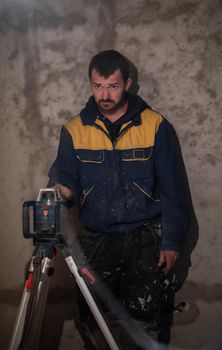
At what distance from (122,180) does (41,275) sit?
2.09ft

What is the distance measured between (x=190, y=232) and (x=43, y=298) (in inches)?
38.1

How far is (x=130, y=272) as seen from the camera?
6.24ft

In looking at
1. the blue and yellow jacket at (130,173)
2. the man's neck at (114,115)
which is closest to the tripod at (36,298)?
the blue and yellow jacket at (130,173)

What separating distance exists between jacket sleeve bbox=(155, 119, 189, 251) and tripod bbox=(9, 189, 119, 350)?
51 cm

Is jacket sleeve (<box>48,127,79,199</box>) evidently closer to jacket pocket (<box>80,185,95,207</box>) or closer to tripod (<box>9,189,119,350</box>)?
jacket pocket (<box>80,185,95,207</box>)

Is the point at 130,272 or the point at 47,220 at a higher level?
the point at 47,220

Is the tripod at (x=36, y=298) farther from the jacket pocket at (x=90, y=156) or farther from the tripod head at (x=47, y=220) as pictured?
the jacket pocket at (x=90, y=156)

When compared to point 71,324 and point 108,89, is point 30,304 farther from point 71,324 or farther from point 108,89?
point 108,89

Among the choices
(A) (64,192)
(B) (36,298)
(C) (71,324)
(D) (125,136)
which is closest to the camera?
(B) (36,298)

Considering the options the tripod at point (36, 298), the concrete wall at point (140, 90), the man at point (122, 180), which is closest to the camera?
the tripod at point (36, 298)

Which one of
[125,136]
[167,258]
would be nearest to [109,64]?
[125,136]

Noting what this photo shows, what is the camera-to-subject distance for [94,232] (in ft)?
6.91

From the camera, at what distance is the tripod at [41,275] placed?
163 centimetres

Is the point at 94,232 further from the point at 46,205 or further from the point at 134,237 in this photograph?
the point at 46,205
